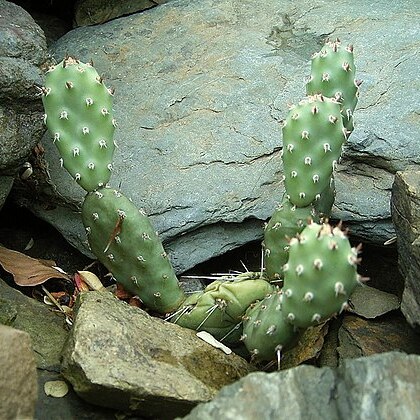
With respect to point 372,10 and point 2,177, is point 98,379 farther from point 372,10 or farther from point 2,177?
point 372,10

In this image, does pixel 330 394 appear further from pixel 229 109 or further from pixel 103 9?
pixel 103 9

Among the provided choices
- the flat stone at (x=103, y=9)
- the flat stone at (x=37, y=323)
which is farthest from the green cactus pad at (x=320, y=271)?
the flat stone at (x=103, y=9)

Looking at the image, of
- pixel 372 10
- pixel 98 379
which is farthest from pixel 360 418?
pixel 372 10

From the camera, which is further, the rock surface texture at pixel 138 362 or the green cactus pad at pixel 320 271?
the rock surface texture at pixel 138 362

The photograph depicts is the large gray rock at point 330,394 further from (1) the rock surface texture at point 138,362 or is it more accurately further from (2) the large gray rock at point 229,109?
(2) the large gray rock at point 229,109

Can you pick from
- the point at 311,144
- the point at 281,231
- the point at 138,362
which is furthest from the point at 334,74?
the point at 138,362

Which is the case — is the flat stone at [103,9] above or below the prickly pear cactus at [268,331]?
above

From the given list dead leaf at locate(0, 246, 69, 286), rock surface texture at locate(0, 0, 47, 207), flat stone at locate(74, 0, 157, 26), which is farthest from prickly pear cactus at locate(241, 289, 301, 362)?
flat stone at locate(74, 0, 157, 26)

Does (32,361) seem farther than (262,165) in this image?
No
